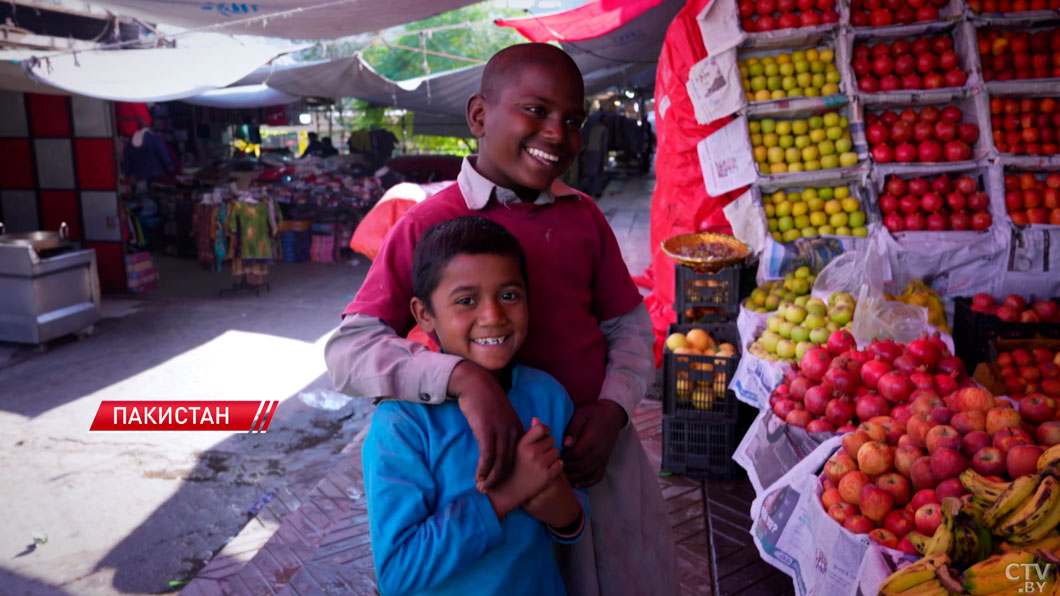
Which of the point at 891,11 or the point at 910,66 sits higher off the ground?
the point at 891,11

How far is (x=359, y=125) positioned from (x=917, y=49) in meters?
20.6

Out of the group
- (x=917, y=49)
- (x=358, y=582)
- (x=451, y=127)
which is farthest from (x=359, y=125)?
(x=358, y=582)

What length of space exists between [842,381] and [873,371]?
0.13m

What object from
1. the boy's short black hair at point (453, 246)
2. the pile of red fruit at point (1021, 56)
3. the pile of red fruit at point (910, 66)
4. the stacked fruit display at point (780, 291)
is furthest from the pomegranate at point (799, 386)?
the pile of red fruit at point (1021, 56)

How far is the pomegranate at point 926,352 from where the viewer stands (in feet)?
9.91

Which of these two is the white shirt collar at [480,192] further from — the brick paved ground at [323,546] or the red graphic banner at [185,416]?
the red graphic banner at [185,416]

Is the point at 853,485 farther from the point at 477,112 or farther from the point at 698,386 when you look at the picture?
the point at 698,386

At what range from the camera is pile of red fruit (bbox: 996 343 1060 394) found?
11.0 feet

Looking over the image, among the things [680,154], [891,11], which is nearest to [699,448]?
[680,154]

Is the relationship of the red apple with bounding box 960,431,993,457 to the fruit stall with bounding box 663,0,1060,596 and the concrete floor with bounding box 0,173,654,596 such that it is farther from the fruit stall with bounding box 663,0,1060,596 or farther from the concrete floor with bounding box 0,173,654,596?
the concrete floor with bounding box 0,173,654,596

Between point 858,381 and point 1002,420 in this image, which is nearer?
point 1002,420

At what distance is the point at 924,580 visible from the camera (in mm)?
1659

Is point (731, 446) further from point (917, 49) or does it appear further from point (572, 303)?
point (917, 49)

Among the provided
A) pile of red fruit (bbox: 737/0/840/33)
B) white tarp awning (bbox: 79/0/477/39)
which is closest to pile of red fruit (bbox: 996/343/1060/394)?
pile of red fruit (bbox: 737/0/840/33)
